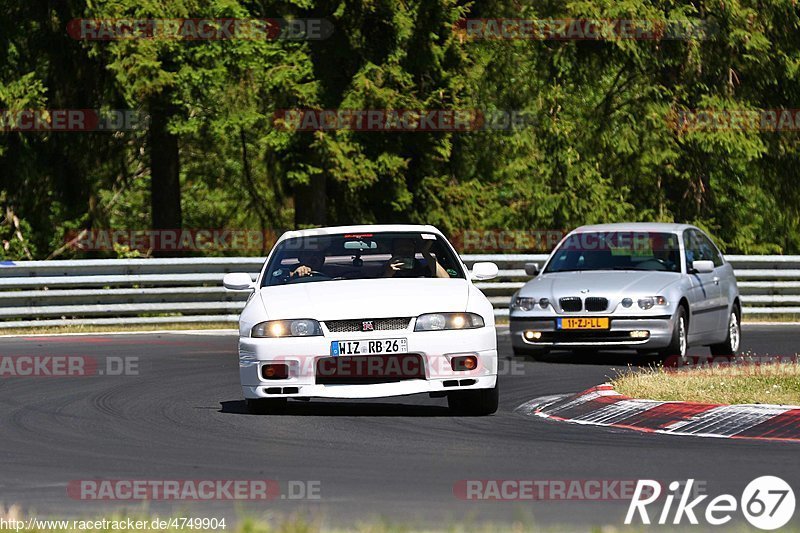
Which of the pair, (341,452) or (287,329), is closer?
(341,452)

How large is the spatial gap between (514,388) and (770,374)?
2.32 m

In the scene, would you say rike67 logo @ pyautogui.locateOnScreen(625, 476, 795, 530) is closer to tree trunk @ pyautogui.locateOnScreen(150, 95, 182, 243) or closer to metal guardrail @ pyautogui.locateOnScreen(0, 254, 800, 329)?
metal guardrail @ pyautogui.locateOnScreen(0, 254, 800, 329)

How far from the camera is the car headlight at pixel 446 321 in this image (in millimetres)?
11680

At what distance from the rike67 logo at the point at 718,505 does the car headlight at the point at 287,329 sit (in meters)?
3.75

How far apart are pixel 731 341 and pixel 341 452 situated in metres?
10.2

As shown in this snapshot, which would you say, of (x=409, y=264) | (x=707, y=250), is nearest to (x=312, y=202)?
(x=707, y=250)

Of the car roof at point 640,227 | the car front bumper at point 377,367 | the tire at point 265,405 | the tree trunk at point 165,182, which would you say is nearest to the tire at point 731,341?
the car roof at point 640,227

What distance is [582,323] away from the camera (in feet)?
57.6

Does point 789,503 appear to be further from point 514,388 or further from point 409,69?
point 409,69

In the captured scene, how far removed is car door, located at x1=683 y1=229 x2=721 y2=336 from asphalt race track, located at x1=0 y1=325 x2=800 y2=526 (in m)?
3.72

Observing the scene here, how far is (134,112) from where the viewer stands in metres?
32.3

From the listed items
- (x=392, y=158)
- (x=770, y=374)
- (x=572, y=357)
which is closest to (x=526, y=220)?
(x=392, y=158)

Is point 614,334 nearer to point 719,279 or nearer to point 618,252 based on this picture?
point 618,252

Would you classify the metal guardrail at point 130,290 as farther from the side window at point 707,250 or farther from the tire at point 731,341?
the tire at point 731,341
